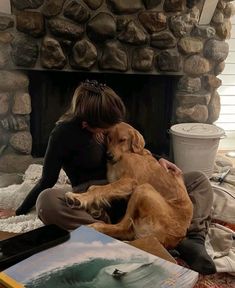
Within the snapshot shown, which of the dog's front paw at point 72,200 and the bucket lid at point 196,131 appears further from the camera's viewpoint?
the bucket lid at point 196,131

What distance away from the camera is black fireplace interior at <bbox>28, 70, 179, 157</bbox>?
285 cm

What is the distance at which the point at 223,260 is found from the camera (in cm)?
162

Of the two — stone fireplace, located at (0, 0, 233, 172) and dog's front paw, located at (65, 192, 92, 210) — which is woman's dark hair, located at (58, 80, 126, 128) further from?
stone fireplace, located at (0, 0, 233, 172)

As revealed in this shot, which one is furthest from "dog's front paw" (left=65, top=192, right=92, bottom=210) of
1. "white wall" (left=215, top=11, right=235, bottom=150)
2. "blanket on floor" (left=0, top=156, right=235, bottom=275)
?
"white wall" (left=215, top=11, right=235, bottom=150)

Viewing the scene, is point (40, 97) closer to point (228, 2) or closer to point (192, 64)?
point (192, 64)

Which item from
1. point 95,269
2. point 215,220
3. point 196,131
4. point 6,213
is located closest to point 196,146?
point 196,131

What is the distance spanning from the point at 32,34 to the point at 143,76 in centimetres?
87

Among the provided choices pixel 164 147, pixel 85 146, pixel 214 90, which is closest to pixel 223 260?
pixel 85 146

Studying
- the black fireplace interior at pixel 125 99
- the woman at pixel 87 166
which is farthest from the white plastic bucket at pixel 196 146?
the woman at pixel 87 166

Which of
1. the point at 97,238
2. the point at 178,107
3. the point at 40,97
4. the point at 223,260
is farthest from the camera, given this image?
the point at 178,107

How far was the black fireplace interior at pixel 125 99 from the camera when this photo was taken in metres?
2.85

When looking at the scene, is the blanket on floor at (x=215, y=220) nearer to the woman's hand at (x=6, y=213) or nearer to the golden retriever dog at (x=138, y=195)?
the woman's hand at (x=6, y=213)

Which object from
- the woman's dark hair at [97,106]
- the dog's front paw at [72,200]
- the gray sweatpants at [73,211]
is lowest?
the gray sweatpants at [73,211]

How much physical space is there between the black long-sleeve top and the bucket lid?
1.19m
